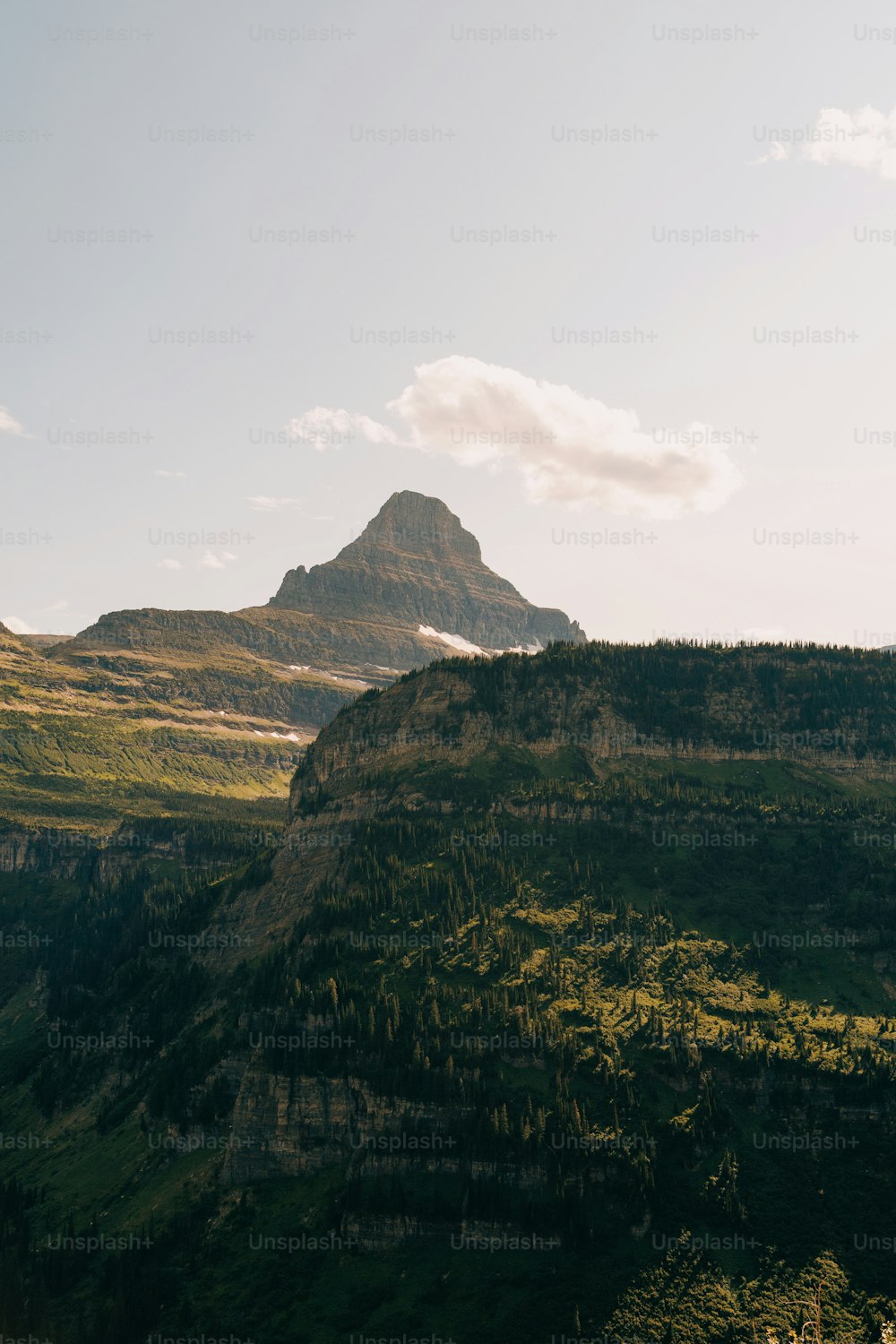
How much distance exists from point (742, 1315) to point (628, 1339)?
1983 cm

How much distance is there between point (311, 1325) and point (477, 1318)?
28.5 m

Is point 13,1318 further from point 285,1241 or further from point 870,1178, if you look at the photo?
point 870,1178

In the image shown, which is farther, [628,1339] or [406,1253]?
[406,1253]

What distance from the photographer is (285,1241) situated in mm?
199875

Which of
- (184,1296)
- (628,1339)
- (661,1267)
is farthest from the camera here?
(184,1296)

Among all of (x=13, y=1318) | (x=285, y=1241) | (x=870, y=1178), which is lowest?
(x=13, y=1318)

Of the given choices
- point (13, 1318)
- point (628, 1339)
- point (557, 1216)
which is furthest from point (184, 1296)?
point (628, 1339)

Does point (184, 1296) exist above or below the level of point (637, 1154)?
below

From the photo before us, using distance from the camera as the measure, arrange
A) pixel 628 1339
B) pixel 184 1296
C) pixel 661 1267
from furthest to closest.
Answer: pixel 184 1296 < pixel 661 1267 < pixel 628 1339

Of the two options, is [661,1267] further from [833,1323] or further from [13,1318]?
[13,1318]

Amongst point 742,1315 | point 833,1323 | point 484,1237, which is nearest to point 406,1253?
point 484,1237

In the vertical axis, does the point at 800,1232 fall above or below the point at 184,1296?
above

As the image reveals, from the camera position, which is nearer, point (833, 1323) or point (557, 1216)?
point (833, 1323)

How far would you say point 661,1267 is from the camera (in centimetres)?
18150
